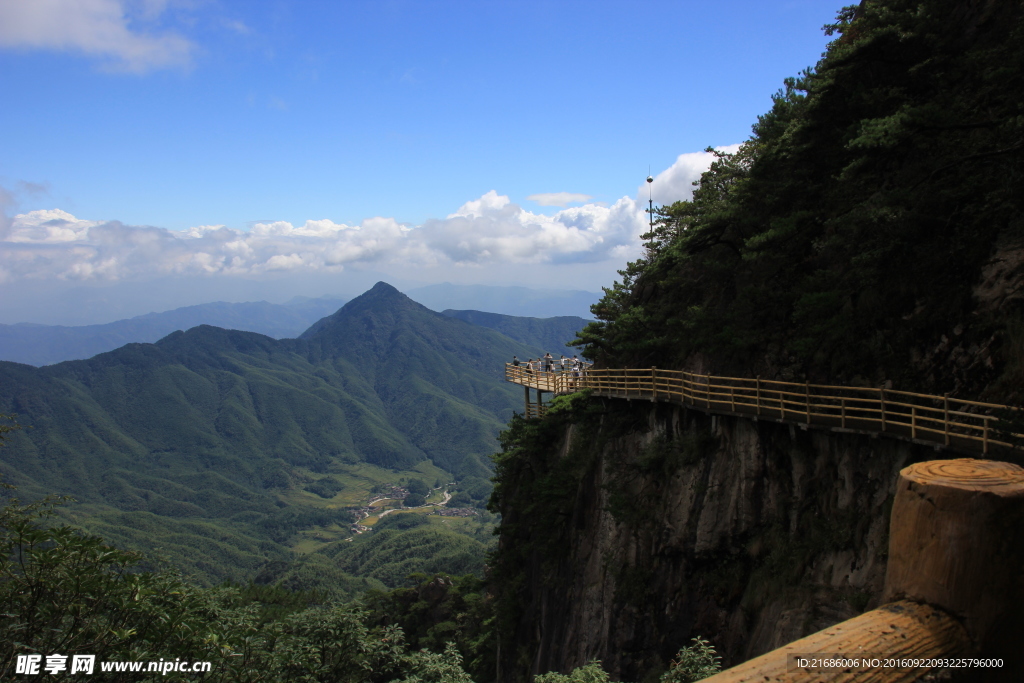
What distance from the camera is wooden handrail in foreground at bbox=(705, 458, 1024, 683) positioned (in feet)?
6.93

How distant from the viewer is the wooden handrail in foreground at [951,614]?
211 cm

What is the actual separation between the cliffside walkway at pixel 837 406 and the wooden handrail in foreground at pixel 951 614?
Result: 975 cm

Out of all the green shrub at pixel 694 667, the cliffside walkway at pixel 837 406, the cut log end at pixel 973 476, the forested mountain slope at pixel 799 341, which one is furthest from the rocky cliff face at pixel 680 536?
the cut log end at pixel 973 476

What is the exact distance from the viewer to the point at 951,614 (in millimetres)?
2227

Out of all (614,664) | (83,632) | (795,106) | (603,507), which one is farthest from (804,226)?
(83,632)

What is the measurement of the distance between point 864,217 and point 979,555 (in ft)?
54.5

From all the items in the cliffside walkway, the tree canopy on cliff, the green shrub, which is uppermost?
the tree canopy on cliff

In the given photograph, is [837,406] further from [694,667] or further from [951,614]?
[951,614]

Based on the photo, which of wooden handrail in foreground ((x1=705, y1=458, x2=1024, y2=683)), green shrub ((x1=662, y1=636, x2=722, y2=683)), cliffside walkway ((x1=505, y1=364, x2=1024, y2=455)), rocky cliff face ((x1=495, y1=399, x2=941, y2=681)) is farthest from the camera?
rocky cliff face ((x1=495, y1=399, x2=941, y2=681))

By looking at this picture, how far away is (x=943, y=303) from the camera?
14.3m

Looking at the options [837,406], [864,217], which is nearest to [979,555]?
[837,406]

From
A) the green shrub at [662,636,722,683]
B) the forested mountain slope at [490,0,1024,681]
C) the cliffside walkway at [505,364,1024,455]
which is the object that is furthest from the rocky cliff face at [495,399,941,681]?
the green shrub at [662,636,722,683]

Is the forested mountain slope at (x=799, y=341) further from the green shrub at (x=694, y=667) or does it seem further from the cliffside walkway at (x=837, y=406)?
the green shrub at (x=694, y=667)

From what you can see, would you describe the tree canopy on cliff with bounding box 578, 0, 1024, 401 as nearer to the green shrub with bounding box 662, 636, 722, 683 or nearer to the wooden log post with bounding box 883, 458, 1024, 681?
the green shrub with bounding box 662, 636, 722, 683
